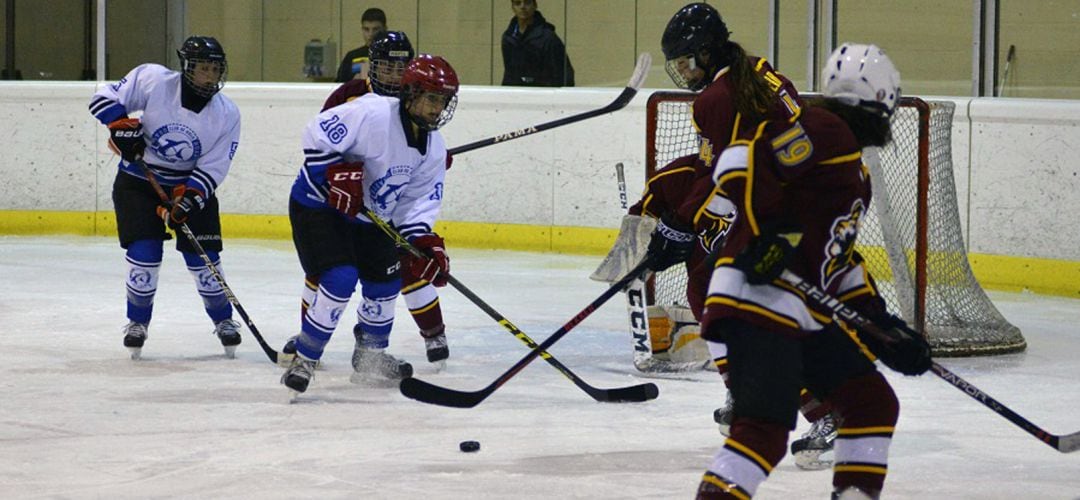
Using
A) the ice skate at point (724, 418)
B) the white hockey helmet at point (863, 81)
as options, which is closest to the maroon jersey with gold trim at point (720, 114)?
the ice skate at point (724, 418)

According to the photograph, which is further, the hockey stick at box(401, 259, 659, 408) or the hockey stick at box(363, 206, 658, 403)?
the hockey stick at box(363, 206, 658, 403)

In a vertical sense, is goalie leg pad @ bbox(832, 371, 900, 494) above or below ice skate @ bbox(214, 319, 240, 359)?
above

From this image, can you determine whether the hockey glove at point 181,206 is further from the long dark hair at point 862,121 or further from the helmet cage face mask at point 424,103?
the long dark hair at point 862,121

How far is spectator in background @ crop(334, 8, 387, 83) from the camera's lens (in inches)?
326

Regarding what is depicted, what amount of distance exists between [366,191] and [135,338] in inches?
41.1

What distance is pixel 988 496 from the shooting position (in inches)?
131

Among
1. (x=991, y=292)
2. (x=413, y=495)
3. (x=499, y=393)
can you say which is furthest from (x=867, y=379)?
(x=991, y=292)

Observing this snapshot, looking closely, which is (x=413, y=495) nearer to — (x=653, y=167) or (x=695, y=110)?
(x=695, y=110)

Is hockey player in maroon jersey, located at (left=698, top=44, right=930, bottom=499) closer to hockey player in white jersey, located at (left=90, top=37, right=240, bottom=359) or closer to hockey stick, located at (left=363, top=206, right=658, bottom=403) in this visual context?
hockey stick, located at (left=363, top=206, right=658, bottom=403)

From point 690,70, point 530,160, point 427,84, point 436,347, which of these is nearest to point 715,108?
point 690,70

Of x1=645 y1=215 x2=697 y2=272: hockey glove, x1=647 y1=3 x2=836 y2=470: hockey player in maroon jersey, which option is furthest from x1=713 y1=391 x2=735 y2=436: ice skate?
x1=645 y1=215 x2=697 y2=272: hockey glove

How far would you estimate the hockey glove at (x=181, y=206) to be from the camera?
193 inches

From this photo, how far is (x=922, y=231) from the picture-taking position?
514cm

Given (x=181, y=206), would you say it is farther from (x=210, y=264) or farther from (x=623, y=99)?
(x=623, y=99)
